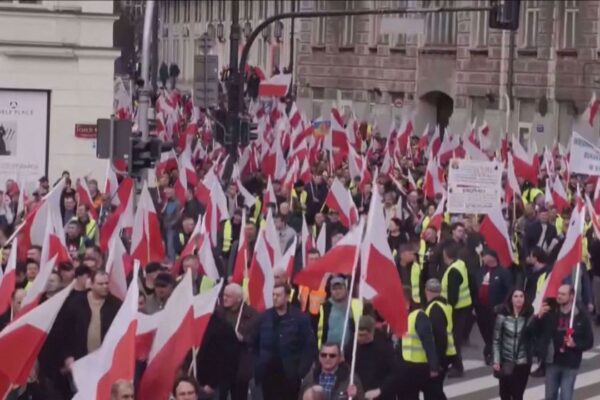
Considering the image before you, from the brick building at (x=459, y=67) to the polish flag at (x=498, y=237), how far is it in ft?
77.2

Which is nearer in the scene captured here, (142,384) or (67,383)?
(142,384)

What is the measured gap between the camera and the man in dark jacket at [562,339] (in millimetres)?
16141

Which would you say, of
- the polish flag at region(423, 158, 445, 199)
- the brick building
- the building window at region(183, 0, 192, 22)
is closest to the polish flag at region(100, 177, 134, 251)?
the polish flag at region(423, 158, 445, 199)

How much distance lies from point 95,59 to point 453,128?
21.4 meters

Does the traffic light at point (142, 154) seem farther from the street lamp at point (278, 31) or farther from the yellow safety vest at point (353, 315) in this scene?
the street lamp at point (278, 31)

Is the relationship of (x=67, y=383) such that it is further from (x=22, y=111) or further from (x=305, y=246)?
(x=22, y=111)

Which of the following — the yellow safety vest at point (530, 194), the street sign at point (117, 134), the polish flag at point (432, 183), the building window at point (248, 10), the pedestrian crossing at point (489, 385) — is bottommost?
the pedestrian crossing at point (489, 385)

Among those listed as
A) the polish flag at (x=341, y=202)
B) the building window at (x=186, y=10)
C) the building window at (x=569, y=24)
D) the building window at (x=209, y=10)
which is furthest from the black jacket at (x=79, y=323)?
the building window at (x=186, y=10)

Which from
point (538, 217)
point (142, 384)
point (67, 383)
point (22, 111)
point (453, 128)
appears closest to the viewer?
point (142, 384)

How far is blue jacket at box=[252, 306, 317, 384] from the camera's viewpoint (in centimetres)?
1513

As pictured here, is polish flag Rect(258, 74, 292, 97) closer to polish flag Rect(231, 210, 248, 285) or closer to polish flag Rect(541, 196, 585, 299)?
polish flag Rect(231, 210, 248, 285)

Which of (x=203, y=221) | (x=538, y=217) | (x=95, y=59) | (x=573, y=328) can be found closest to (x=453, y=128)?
(x=95, y=59)

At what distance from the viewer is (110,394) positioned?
37.3 feet

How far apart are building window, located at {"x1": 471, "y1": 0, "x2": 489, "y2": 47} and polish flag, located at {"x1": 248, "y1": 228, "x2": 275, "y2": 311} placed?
3710 cm
